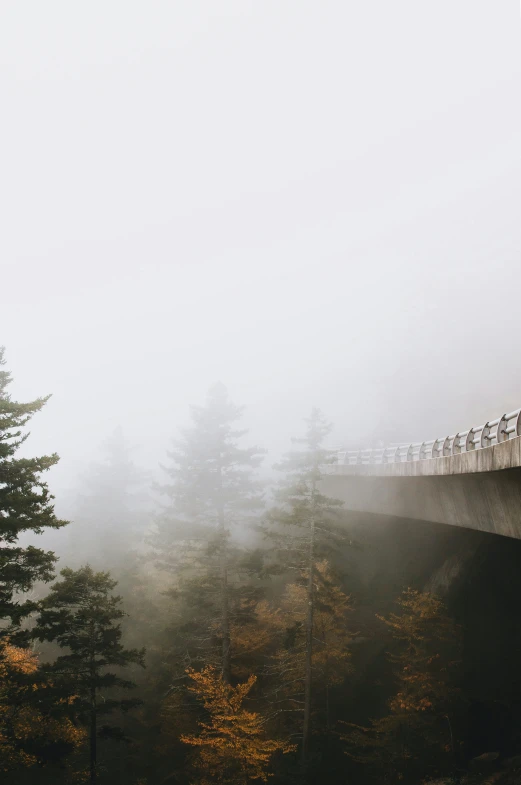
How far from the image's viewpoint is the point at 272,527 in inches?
1598

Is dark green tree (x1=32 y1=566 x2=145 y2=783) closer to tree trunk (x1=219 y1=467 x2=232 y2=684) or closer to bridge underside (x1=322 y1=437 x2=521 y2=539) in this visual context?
tree trunk (x1=219 y1=467 x2=232 y2=684)

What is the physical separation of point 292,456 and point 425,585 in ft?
36.2

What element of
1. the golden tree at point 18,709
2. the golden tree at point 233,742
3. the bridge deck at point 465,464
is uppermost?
the bridge deck at point 465,464

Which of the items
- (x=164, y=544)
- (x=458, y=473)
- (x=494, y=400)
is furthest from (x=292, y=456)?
(x=494, y=400)

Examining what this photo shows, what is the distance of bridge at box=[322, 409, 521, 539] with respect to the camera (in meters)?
13.3

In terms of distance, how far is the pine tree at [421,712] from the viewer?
2147 centimetres

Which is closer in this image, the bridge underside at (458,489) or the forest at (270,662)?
the bridge underside at (458,489)

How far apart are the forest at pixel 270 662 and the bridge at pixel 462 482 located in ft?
13.5

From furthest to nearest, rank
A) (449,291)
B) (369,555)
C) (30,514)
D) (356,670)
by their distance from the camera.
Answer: (449,291) → (369,555) → (356,670) → (30,514)

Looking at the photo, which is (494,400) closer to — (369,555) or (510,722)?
(369,555)

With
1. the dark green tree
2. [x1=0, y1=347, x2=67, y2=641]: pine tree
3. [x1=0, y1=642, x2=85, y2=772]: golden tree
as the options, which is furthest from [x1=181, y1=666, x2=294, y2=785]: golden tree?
[x1=0, y1=347, x2=67, y2=641]: pine tree

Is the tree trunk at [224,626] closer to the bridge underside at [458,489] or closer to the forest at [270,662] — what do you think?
the forest at [270,662]

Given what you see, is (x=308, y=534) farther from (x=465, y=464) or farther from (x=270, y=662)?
(x=465, y=464)

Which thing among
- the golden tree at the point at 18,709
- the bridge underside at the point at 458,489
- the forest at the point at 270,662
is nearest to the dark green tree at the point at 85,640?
the forest at the point at 270,662
